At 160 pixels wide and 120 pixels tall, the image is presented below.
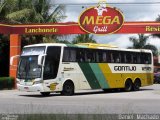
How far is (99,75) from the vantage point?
3228 centimetres

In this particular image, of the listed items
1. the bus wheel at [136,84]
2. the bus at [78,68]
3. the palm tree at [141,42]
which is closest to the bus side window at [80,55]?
the bus at [78,68]

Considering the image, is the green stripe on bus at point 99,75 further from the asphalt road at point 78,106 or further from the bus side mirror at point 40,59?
the asphalt road at point 78,106

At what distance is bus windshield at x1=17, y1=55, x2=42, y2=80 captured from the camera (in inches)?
1107

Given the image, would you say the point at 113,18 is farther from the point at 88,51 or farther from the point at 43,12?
the point at 43,12

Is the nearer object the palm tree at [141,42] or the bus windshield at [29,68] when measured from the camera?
the bus windshield at [29,68]

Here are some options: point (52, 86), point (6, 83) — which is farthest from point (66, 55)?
point (6, 83)

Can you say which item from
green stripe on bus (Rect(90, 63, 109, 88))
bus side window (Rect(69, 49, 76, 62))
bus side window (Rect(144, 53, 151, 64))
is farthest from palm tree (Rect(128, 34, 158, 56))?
bus side window (Rect(69, 49, 76, 62))

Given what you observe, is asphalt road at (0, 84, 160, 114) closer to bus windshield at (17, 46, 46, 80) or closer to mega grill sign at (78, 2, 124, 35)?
bus windshield at (17, 46, 46, 80)

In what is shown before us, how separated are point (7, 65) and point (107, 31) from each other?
14.4m

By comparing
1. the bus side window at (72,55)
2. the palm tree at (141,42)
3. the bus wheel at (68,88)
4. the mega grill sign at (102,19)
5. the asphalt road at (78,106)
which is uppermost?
the palm tree at (141,42)

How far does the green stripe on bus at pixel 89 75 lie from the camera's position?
30.9 meters

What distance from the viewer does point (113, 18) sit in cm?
3594

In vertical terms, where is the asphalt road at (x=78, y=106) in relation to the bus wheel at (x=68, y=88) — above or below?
below

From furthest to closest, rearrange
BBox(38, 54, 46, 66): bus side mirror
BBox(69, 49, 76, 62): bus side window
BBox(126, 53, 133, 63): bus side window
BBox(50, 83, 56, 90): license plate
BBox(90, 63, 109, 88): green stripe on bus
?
BBox(126, 53, 133, 63): bus side window, BBox(90, 63, 109, 88): green stripe on bus, BBox(69, 49, 76, 62): bus side window, BBox(50, 83, 56, 90): license plate, BBox(38, 54, 46, 66): bus side mirror
